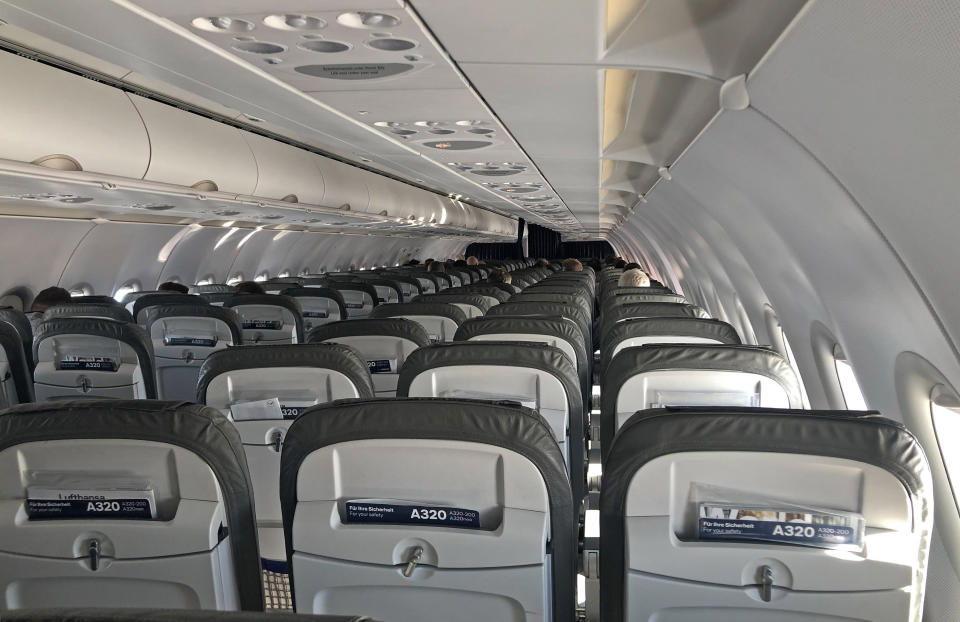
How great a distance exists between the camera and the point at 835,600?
205cm

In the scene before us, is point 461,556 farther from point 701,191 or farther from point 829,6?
point 701,191

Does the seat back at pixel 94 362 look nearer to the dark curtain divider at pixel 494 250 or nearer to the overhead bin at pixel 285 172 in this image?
the overhead bin at pixel 285 172

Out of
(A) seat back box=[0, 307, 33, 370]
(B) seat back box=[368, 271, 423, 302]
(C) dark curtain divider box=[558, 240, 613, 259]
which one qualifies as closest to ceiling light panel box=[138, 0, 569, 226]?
(A) seat back box=[0, 307, 33, 370]

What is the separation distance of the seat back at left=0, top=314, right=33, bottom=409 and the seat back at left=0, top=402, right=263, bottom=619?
3508 millimetres

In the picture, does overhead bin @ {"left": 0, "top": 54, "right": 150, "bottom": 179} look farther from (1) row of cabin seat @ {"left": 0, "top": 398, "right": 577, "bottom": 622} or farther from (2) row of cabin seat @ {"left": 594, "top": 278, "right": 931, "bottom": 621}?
(2) row of cabin seat @ {"left": 594, "top": 278, "right": 931, "bottom": 621}

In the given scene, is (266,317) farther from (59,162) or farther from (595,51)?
(595,51)

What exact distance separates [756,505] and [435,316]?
16.0 feet

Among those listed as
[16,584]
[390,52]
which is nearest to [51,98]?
[390,52]

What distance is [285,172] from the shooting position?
9.50m

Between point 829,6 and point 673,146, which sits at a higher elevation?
point 673,146

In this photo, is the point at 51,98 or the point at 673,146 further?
the point at 673,146

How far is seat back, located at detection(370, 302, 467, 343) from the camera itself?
6844mm

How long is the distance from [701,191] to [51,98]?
4.67 metres

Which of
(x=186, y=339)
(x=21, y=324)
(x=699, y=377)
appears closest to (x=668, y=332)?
(x=699, y=377)
